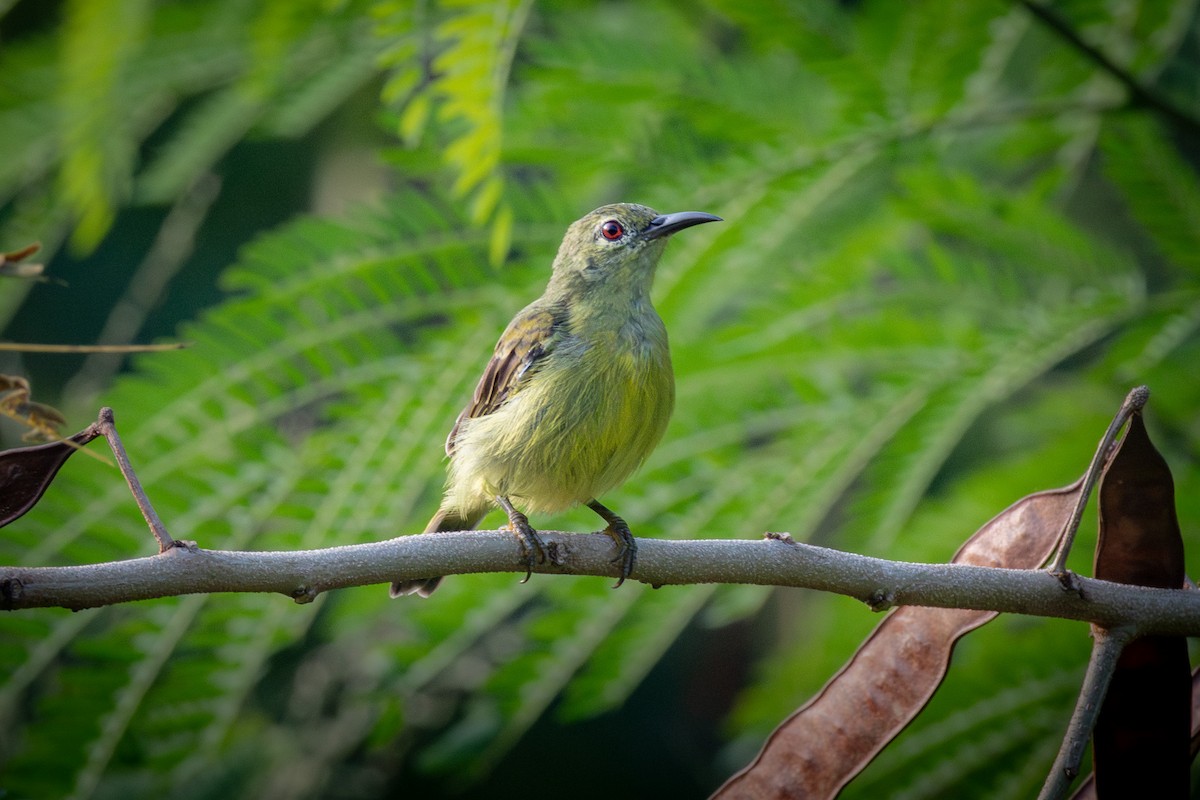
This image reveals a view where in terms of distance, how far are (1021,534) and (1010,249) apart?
190 cm

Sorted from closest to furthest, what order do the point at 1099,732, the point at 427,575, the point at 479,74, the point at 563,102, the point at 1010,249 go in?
1. the point at 427,575
2. the point at 1099,732
3. the point at 479,74
4. the point at 563,102
5. the point at 1010,249

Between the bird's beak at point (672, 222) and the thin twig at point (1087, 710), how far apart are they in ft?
5.68

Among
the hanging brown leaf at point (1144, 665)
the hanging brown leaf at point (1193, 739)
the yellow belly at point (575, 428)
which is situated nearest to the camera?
the hanging brown leaf at point (1144, 665)

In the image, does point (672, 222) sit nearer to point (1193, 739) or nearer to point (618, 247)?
point (618, 247)

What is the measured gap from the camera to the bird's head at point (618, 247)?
3.50 metres

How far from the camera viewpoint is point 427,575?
1.86 m

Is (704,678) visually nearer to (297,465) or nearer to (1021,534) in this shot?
(297,465)

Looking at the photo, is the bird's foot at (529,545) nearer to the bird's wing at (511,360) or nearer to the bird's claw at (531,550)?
the bird's claw at (531,550)

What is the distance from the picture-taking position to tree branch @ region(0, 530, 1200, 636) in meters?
1.72

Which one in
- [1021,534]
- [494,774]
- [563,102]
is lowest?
[494,774]

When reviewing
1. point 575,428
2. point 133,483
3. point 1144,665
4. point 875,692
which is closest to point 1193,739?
point 1144,665

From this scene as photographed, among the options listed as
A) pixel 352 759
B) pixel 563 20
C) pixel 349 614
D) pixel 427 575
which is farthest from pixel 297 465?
pixel 352 759

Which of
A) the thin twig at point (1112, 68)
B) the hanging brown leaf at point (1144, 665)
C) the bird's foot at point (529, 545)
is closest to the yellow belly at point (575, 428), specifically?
the bird's foot at point (529, 545)

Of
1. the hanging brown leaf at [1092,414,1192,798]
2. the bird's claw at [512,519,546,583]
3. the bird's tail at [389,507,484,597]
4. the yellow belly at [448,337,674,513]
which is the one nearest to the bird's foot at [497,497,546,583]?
the bird's claw at [512,519,546,583]
